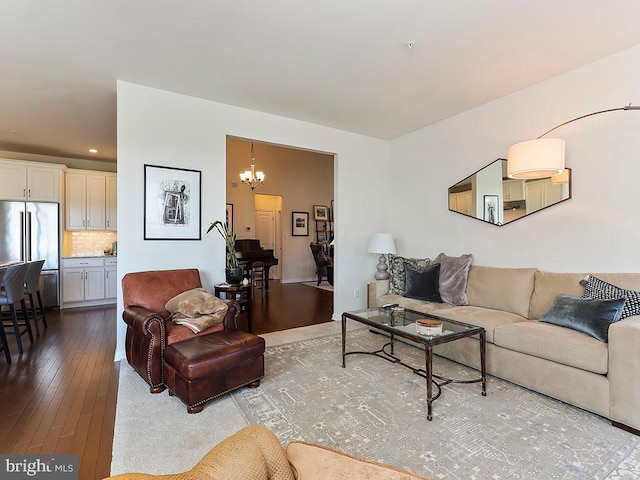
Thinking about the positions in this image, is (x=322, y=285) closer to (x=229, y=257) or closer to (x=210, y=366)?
(x=229, y=257)

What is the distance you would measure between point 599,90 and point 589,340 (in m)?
2.29

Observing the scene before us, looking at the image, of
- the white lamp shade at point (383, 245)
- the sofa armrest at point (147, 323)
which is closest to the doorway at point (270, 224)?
the white lamp shade at point (383, 245)

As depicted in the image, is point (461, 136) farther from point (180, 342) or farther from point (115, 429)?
point (115, 429)

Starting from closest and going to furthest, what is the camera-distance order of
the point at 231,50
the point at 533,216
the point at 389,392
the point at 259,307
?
the point at 389,392 < the point at 231,50 < the point at 533,216 < the point at 259,307

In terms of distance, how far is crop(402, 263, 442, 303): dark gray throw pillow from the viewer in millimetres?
3746

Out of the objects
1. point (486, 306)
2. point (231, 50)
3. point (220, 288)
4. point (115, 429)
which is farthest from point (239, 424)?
point (231, 50)

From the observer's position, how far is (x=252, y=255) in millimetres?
7191

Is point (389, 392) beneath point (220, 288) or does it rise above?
beneath

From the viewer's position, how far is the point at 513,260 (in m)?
3.60

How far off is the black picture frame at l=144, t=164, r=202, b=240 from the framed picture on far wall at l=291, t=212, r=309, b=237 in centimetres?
528

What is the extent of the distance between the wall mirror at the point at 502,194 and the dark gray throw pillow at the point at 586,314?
109 cm

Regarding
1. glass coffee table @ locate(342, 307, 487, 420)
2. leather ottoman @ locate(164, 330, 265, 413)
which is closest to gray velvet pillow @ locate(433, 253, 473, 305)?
glass coffee table @ locate(342, 307, 487, 420)

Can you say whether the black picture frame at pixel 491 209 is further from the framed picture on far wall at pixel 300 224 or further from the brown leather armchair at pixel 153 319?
the framed picture on far wall at pixel 300 224

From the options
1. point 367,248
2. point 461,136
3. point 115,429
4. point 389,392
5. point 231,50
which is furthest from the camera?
point 367,248
